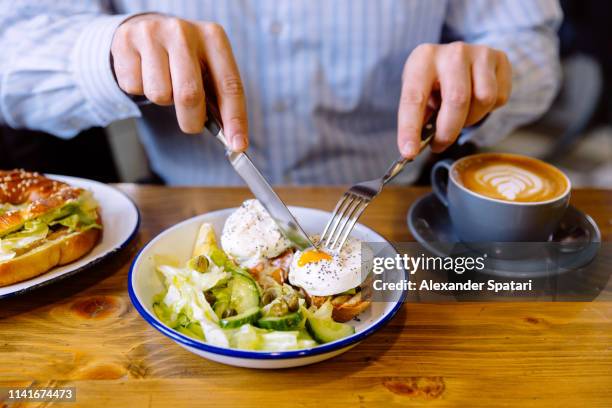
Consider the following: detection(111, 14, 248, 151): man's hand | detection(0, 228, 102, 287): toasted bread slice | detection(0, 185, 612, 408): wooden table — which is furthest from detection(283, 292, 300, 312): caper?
detection(0, 228, 102, 287): toasted bread slice

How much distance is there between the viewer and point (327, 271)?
94cm

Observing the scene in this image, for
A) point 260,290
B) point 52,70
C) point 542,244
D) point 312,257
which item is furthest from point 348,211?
point 52,70

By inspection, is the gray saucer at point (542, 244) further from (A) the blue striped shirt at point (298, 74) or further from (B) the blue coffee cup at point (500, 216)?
(A) the blue striped shirt at point (298, 74)

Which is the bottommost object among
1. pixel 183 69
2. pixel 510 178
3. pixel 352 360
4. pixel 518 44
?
pixel 352 360

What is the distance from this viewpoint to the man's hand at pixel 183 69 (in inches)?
41.6

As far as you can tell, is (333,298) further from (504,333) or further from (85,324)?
(85,324)

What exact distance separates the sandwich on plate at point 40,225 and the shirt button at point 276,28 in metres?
0.75

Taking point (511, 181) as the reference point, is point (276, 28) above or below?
above

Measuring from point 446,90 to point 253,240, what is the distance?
21.4 inches

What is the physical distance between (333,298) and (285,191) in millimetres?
580

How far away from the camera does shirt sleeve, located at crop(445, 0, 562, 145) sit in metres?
1.76

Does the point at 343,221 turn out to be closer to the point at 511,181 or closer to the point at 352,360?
the point at 352,360

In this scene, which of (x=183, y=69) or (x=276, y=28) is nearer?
(x=183, y=69)

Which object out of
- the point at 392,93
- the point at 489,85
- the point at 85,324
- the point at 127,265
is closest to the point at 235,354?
the point at 85,324
